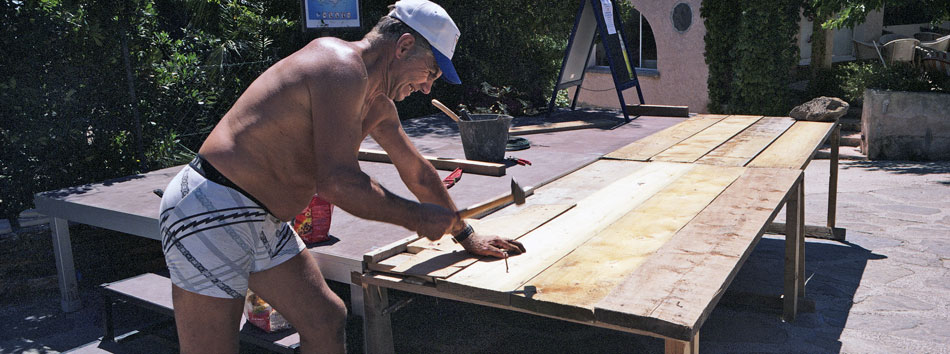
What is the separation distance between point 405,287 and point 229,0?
20.6ft

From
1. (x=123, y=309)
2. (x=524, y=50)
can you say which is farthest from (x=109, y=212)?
(x=524, y=50)

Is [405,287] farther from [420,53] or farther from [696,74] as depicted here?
[696,74]

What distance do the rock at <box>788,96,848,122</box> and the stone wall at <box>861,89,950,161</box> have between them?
13.8 feet

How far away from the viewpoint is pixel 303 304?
245 centimetres

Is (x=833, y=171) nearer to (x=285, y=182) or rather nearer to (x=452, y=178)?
(x=452, y=178)

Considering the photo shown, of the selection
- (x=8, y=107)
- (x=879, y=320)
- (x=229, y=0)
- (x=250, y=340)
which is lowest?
(x=879, y=320)

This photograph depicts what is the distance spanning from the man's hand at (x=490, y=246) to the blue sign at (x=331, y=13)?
4980mm

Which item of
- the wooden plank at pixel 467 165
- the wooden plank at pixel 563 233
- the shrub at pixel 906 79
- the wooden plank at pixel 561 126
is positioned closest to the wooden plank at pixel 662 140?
the wooden plank at pixel 563 233

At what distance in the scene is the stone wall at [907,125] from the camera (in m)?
9.52

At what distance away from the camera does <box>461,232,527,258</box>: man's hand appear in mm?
2680

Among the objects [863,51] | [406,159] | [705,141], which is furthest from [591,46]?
[863,51]

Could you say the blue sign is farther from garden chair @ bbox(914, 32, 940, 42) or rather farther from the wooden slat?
garden chair @ bbox(914, 32, 940, 42)

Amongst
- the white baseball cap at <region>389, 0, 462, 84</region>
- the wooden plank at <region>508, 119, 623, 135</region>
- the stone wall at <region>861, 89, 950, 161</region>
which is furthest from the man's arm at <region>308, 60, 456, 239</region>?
the stone wall at <region>861, 89, 950, 161</region>

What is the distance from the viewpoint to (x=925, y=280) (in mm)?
4980
